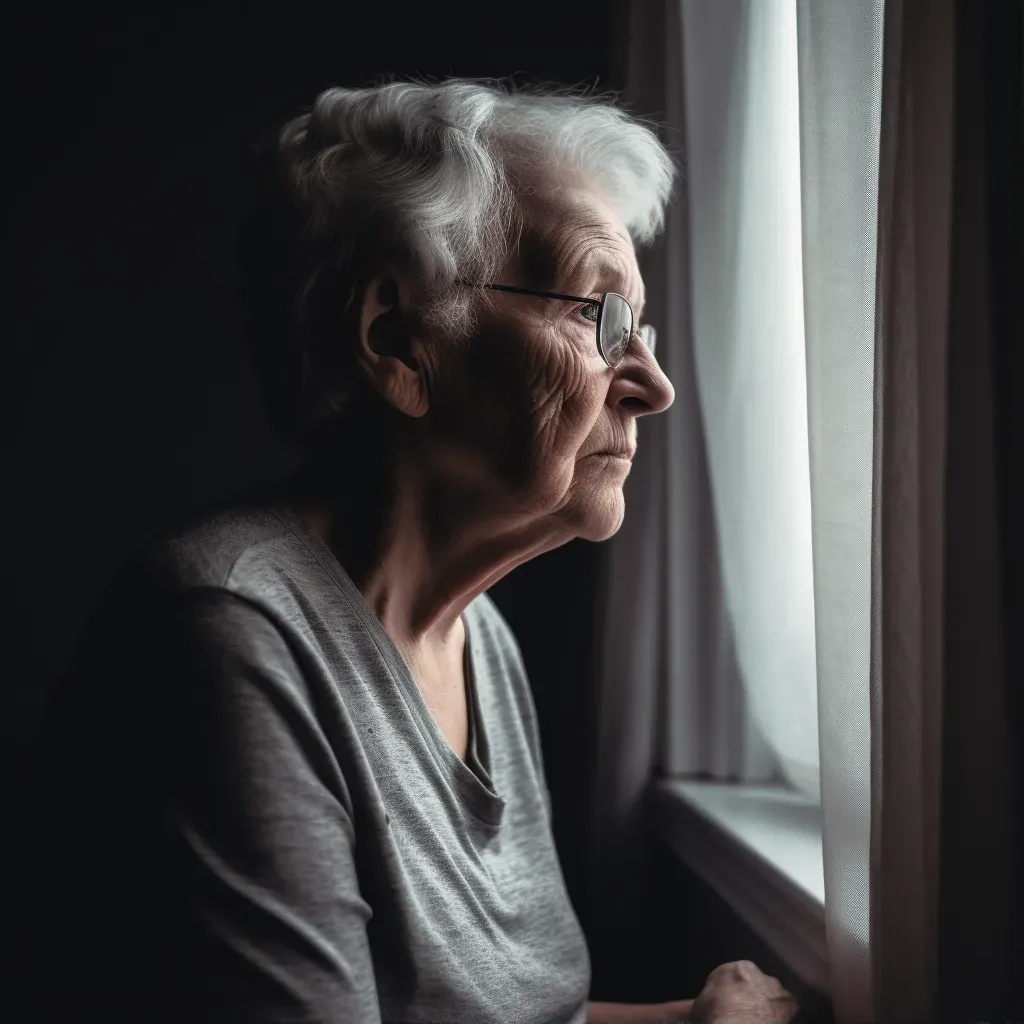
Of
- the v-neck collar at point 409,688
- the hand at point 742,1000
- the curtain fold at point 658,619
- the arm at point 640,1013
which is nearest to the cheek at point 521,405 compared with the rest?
the v-neck collar at point 409,688

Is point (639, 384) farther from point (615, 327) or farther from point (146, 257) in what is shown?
point (146, 257)

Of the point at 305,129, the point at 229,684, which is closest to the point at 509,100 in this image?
Result: the point at 305,129

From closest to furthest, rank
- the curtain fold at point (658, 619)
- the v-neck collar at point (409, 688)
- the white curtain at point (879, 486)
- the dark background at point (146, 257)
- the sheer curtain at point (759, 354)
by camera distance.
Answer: the white curtain at point (879, 486), the v-neck collar at point (409, 688), the sheer curtain at point (759, 354), the curtain fold at point (658, 619), the dark background at point (146, 257)

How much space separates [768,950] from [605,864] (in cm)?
48

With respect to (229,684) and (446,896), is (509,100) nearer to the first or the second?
(229,684)

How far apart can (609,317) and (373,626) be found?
46cm

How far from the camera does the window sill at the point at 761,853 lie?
3.34ft

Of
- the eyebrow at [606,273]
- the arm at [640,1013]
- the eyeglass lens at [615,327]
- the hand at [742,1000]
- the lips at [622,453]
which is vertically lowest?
the arm at [640,1013]

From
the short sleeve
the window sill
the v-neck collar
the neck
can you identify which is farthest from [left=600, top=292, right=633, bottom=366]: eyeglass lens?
the window sill

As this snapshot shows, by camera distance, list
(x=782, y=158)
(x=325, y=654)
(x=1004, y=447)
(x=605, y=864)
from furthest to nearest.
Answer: (x=605, y=864) < (x=782, y=158) < (x=325, y=654) < (x=1004, y=447)

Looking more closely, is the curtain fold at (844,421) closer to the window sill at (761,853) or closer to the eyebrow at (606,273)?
the window sill at (761,853)

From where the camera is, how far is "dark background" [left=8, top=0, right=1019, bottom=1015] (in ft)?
6.81

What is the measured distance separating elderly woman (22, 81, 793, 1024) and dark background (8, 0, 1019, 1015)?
3.08 ft

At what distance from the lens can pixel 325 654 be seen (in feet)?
3.05
